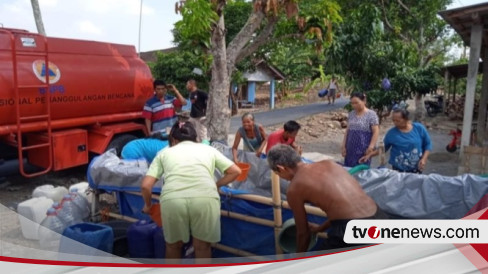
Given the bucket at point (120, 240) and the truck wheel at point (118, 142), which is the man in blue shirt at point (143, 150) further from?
the truck wheel at point (118, 142)

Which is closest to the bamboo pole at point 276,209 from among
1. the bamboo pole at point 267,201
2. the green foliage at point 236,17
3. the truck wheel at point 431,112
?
the bamboo pole at point 267,201

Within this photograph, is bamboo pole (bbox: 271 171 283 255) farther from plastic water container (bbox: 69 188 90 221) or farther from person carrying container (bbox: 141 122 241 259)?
plastic water container (bbox: 69 188 90 221)

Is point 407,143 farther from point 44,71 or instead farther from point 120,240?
point 44,71

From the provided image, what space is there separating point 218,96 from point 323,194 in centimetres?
531

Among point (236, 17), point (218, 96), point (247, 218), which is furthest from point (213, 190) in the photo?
point (236, 17)

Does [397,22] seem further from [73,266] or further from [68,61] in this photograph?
[73,266]

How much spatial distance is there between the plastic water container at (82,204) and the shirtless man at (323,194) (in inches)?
103

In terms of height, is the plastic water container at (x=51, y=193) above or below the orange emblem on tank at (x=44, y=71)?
below

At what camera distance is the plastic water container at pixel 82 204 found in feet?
14.2

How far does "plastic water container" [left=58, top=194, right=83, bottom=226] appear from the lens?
161 inches

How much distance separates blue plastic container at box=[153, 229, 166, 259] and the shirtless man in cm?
124

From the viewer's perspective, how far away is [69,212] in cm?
418

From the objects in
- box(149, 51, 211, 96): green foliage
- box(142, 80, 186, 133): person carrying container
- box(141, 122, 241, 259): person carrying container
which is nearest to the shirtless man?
box(141, 122, 241, 259): person carrying container

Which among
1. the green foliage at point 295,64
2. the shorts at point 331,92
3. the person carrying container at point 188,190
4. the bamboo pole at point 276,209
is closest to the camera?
the person carrying container at point 188,190
